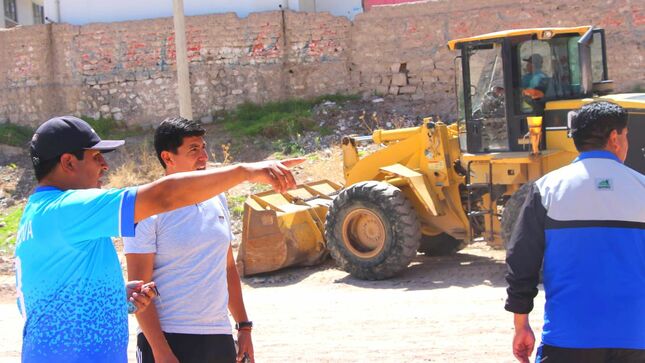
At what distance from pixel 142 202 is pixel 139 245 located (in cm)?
104

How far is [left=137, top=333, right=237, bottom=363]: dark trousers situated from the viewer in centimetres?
390

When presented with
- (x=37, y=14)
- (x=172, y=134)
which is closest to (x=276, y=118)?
(x=172, y=134)

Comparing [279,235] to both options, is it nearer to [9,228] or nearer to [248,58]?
[9,228]

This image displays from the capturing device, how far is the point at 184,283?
13.0 ft

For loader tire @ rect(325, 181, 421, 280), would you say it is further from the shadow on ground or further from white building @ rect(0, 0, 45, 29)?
white building @ rect(0, 0, 45, 29)

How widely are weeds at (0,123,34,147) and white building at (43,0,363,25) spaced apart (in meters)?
3.15

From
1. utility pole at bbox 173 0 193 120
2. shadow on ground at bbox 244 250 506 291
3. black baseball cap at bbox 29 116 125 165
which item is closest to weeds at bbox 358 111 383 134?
utility pole at bbox 173 0 193 120

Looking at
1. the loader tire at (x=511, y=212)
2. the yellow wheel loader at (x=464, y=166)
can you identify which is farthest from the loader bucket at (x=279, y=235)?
the loader tire at (x=511, y=212)

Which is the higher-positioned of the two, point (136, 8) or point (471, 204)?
point (136, 8)

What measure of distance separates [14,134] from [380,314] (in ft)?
44.7

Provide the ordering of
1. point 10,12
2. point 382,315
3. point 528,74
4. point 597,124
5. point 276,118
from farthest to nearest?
1. point 10,12
2. point 276,118
3. point 528,74
4. point 382,315
5. point 597,124

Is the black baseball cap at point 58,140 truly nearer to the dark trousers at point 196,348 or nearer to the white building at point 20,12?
the dark trousers at point 196,348

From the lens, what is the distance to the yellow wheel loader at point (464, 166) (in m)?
9.80

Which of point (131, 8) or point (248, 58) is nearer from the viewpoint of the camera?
point (248, 58)
